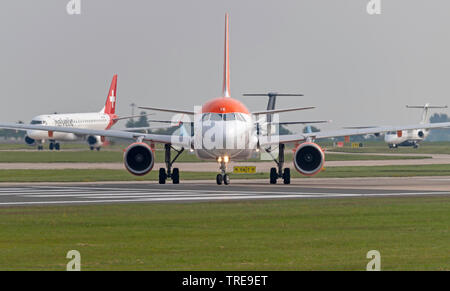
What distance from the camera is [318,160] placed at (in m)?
41.5

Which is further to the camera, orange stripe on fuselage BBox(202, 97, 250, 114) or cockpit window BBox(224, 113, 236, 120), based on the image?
orange stripe on fuselage BBox(202, 97, 250, 114)

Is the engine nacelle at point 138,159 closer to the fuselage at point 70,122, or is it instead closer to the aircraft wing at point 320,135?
the aircraft wing at point 320,135

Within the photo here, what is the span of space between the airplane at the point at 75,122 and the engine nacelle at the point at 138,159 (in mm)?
55130

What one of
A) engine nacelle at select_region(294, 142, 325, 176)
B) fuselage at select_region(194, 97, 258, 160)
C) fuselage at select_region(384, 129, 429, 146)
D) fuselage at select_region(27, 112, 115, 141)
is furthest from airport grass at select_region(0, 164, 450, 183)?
fuselage at select_region(384, 129, 429, 146)

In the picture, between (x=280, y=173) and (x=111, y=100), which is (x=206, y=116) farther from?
(x=111, y=100)

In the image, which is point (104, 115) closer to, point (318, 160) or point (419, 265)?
point (318, 160)

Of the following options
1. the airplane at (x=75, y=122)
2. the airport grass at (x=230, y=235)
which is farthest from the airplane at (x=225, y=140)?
the airplane at (x=75, y=122)

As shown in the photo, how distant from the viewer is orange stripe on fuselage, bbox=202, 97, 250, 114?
39375 mm

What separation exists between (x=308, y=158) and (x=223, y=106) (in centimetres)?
494

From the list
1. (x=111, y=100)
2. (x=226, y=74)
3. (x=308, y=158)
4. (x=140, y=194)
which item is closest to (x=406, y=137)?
(x=111, y=100)

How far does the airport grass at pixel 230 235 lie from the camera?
16203 millimetres

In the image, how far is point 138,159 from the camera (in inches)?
1660

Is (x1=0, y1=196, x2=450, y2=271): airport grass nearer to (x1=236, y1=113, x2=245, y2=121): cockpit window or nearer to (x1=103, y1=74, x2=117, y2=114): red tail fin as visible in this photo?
(x1=236, y1=113, x2=245, y2=121): cockpit window
